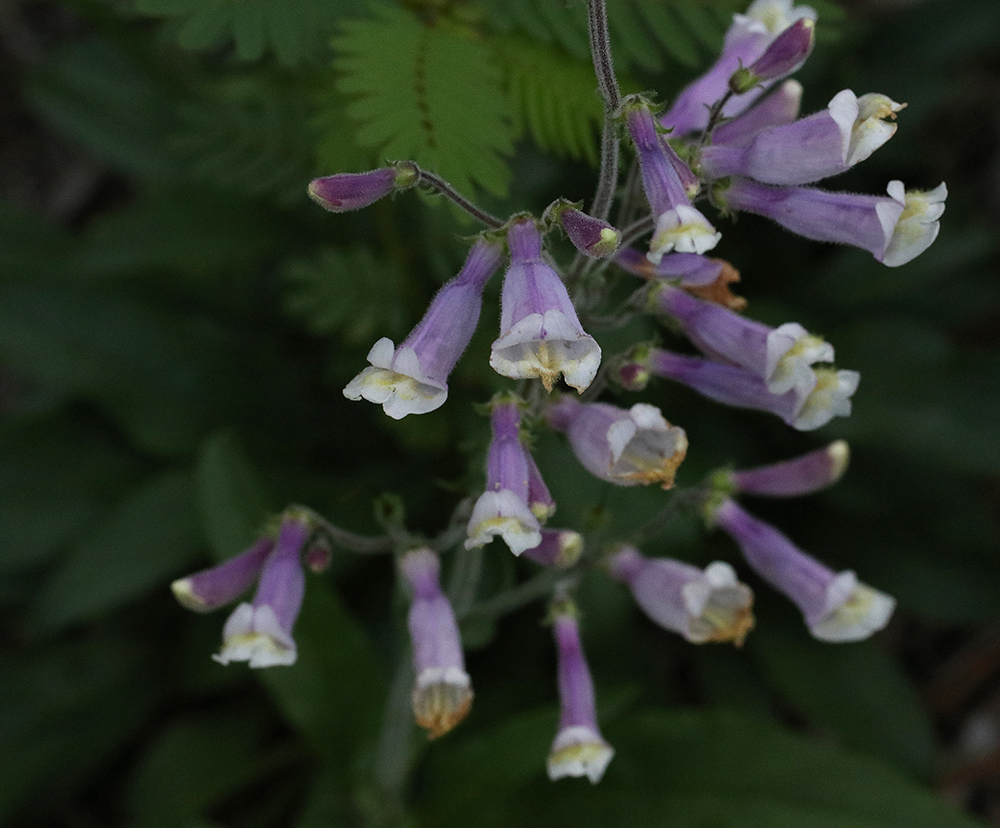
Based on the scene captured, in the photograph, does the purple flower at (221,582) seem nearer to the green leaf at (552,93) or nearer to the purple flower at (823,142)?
the green leaf at (552,93)

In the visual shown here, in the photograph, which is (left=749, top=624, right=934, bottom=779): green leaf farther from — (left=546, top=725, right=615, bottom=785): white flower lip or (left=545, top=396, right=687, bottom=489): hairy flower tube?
(left=545, top=396, right=687, bottom=489): hairy flower tube

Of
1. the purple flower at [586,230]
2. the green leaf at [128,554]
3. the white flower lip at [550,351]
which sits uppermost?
the purple flower at [586,230]

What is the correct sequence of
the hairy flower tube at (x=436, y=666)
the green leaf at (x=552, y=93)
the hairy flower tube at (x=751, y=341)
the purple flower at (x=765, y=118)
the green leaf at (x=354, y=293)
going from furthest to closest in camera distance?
1. the green leaf at (x=354, y=293)
2. the green leaf at (x=552, y=93)
3. the purple flower at (x=765, y=118)
4. the hairy flower tube at (x=436, y=666)
5. the hairy flower tube at (x=751, y=341)

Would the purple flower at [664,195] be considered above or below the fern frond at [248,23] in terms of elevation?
above

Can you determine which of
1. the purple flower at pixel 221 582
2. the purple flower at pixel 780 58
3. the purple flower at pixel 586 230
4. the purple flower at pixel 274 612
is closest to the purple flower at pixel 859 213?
the purple flower at pixel 780 58

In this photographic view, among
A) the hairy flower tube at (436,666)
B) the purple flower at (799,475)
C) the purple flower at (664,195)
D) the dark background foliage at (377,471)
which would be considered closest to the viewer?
the purple flower at (664,195)

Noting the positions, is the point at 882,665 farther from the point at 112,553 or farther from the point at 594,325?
the point at 112,553

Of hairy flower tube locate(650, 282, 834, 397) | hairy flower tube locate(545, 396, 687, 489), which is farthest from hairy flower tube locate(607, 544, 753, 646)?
hairy flower tube locate(650, 282, 834, 397)

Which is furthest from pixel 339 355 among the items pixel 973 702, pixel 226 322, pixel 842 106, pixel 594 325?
pixel 973 702
